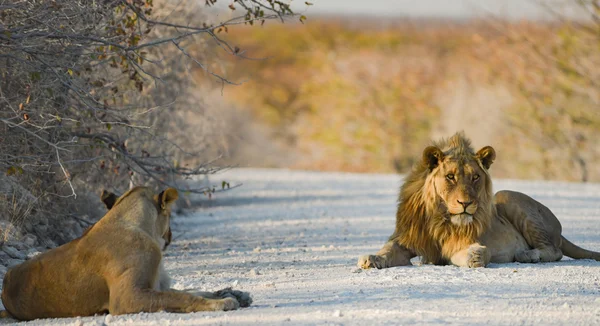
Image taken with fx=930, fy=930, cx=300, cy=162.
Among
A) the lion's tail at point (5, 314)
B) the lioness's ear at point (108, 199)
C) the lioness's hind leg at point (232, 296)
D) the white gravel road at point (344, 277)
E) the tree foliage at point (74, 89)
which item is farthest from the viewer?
the tree foliage at point (74, 89)

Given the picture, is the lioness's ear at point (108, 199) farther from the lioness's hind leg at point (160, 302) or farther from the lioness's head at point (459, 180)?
the lioness's head at point (459, 180)

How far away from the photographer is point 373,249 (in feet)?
31.3

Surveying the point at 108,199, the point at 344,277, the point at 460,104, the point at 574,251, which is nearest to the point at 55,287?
the point at 108,199

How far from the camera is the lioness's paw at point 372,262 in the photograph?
24.2 ft

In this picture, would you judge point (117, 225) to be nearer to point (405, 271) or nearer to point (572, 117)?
point (405, 271)

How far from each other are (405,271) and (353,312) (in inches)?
67.2

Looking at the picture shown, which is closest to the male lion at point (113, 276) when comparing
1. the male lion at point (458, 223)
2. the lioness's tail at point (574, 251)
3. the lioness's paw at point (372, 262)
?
the lioness's paw at point (372, 262)

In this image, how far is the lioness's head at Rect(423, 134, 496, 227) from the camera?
7.34m

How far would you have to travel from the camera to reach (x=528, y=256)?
25.7 ft

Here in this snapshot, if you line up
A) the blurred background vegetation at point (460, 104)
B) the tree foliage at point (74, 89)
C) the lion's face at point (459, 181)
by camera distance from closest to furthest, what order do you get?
the tree foliage at point (74, 89) → the lion's face at point (459, 181) → the blurred background vegetation at point (460, 104)

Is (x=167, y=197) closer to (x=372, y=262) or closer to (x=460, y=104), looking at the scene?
(x=372, y=262)

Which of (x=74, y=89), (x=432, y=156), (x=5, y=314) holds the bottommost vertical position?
(x=5, y=314)

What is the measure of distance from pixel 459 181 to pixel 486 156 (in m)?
0.35

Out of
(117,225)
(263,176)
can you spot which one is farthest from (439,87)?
(117,225)
